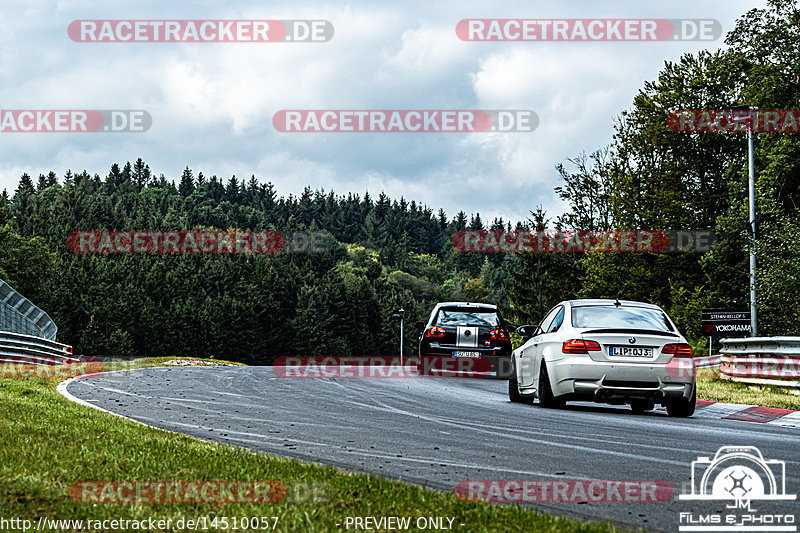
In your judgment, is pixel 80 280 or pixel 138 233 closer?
pixel 80 280

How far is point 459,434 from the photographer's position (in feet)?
29.8

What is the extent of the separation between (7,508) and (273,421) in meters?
5.76

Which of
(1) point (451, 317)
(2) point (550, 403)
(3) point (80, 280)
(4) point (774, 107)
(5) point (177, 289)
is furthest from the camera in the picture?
(5) point (177, 289)

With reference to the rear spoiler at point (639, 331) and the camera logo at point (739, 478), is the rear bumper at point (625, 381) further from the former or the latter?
the camera logo at point (739, 478)

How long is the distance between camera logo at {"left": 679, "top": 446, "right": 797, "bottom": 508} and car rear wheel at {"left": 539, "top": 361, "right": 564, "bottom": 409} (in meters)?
4.70

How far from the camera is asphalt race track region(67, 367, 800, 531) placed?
6.38 meters

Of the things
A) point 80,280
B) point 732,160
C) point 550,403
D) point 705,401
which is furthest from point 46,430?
point 80,280

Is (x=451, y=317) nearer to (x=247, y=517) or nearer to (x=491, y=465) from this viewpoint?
(x=491, y=465)

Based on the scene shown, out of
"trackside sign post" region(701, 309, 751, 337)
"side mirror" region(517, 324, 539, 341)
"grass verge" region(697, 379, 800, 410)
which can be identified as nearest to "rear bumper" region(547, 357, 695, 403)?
"side mirror" region(517, 324, 539, 341)

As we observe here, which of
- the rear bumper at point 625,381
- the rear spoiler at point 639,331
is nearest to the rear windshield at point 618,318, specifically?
the rear spoiler at point 639,331

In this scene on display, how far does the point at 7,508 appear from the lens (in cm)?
448

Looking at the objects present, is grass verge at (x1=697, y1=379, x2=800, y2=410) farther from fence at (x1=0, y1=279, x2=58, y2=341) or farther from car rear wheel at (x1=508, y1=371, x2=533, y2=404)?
fence at (x1=0, y1=279, x2=58, y2=341)

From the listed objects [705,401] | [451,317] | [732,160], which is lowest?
[705,401]

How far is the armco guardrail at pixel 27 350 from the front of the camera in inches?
838
